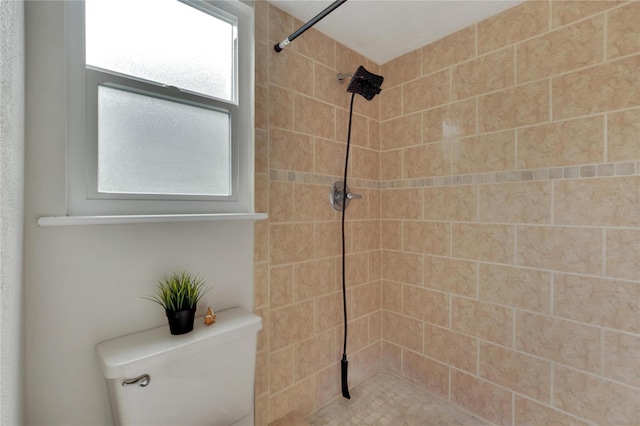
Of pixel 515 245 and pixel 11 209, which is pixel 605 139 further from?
pixel 11 209

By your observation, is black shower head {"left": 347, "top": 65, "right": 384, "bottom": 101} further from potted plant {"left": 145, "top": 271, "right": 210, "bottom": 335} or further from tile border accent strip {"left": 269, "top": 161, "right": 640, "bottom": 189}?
potted plant {"left": 145, "top": 271, "right": 210, "bottom": 335}

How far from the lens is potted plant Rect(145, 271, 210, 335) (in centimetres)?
89

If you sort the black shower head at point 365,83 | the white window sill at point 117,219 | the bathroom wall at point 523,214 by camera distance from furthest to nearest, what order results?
the black shower head at point 365,83 → the bathroom wall at point 523,214 → the white window sill at point 117,219

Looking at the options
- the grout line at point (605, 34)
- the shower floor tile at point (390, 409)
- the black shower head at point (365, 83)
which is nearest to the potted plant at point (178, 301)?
the shower floor tile at point (390, 409)

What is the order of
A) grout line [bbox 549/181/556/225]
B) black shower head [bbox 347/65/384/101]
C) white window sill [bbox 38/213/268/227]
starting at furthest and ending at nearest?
black shower head [bbox 347/65/384/101] → grout line [bbox 549/181/556/225] → white window sill [bbox 38/213/268/227]

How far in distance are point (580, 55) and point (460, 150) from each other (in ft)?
1.82

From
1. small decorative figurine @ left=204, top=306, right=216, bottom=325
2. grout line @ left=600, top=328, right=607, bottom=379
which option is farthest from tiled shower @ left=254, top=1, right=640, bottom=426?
small decorative figurine @ left=204, top=306, right=216, bottom=325

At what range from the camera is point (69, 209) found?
2.70 feet

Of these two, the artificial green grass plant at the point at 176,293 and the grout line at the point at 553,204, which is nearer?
the artificial green grass plant at the point at 176,293

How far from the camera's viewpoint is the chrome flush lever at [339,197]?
153 centimetres

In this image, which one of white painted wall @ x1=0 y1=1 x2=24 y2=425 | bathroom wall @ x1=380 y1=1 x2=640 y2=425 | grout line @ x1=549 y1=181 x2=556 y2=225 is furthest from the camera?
grout line @ x1=549 y1=181 x2=556 y2=225

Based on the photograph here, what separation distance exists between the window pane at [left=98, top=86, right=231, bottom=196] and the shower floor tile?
125 cm

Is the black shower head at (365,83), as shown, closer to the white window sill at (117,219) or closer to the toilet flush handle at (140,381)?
the white window sill at (117,219)

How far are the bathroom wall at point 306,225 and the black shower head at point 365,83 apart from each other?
166mm
